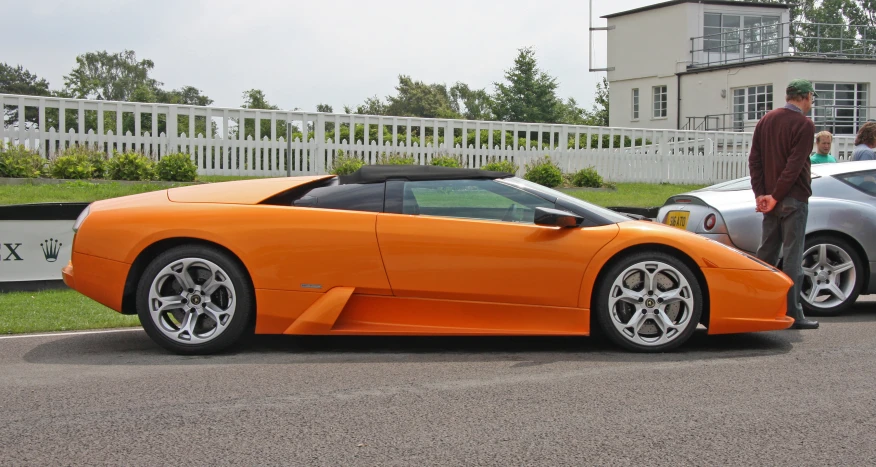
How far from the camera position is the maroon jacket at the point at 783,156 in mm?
6875

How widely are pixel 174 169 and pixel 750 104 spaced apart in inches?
1049

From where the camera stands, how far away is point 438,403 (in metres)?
4.59

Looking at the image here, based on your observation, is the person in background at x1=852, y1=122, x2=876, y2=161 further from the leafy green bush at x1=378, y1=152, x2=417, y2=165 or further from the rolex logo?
the leafy green bush at x1=378, y1=152, x2=417, y2=165

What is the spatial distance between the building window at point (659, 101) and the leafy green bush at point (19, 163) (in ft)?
99.7

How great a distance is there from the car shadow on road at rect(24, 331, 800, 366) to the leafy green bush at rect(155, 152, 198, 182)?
1000 cm

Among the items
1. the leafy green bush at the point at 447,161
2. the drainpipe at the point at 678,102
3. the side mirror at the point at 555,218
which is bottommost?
the side mirror at the point at 555,218

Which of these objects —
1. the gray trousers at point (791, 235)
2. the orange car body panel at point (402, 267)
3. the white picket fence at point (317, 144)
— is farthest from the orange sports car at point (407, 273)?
the white picket fence at point (317, 144)

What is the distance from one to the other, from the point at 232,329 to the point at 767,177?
4.26 m

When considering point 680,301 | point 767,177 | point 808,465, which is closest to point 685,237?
point 680,301

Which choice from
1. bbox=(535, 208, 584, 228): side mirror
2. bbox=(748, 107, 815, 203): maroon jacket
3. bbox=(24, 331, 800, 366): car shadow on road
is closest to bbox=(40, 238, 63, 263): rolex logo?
bbox=(24, 331, 800, 366): car shadow on road

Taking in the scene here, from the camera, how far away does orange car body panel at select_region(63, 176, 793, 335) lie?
5.84m

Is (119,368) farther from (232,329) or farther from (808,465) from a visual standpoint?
(808,465)

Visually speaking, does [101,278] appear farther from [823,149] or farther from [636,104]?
[636,104]

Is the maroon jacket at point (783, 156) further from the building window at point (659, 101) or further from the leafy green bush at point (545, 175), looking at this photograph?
the building window at point (659, 101)
